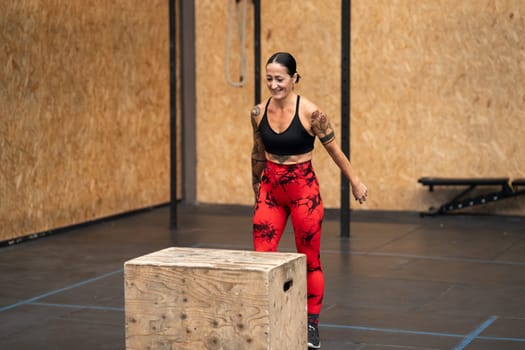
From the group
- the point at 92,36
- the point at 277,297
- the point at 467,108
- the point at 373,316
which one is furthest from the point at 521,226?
the point at 277,297

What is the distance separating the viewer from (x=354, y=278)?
7281 millimetres

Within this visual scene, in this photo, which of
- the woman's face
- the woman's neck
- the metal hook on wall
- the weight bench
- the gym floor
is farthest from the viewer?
the metal hook on wall

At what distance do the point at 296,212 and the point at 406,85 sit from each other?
5.25m

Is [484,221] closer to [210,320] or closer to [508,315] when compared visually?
[508,315]

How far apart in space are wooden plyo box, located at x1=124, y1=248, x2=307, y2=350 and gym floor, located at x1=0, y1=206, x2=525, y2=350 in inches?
43.9

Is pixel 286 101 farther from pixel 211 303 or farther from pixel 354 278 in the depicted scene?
pixel 354 278

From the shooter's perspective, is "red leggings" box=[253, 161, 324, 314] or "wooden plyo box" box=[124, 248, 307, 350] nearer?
"wooden plyo box" box=[124, 248, 307, 350]

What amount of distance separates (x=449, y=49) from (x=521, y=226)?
6.30 ft

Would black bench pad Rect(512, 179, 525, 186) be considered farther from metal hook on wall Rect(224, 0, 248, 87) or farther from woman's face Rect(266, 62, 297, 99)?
woman's face Rect(266, 62, 297, 99)

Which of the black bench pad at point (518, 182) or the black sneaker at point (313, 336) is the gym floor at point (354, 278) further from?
the black bench pad at point (518, 182)

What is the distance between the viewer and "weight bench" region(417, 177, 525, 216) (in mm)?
9812

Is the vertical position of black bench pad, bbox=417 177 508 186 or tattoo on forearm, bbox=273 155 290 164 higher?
tattoo on forearm, bbox=273 155 290 164

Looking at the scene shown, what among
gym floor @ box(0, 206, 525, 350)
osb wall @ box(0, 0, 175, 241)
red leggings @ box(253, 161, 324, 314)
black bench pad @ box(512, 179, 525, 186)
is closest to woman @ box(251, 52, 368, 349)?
red leggings @ box(253, 161, 324, 314)

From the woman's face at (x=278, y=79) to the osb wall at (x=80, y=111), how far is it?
398cm
